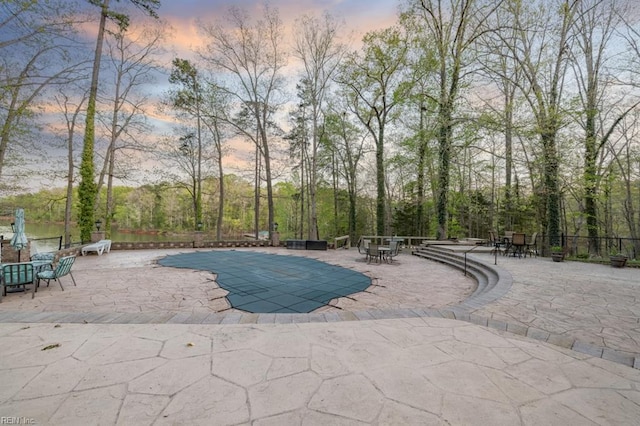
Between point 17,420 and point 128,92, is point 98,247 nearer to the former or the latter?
point 128,92

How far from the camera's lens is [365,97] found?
1544 centimetres

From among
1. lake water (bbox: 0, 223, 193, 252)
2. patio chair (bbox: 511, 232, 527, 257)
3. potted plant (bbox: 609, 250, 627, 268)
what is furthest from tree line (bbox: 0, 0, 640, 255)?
lake water (bbox: 0, 223, 193, 252)

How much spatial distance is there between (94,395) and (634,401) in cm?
391

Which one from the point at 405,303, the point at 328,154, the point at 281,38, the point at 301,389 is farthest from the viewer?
the point at 328,154

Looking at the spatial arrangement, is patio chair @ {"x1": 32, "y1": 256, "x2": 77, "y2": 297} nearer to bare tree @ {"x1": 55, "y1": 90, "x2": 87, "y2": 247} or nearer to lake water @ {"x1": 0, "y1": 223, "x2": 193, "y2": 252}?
lake water @ {"x1": 0, "y1": 223, "x2": 193, "y2": 252}

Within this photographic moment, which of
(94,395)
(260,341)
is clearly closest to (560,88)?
(260,341)

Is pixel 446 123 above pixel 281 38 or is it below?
below

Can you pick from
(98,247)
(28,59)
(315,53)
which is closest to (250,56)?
(315,53)

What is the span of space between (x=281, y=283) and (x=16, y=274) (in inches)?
187

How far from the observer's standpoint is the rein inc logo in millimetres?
1533

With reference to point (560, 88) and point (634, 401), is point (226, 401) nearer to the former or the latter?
point (634, 401)

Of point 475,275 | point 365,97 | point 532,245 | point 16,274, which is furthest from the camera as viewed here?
point 365,97

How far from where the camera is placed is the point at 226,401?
1.75m

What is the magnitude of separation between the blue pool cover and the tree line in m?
6.81
